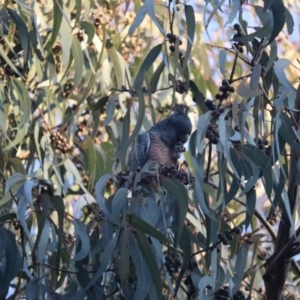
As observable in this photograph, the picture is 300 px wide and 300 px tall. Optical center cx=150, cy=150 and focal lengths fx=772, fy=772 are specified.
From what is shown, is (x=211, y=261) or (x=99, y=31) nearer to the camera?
(x=211, y=261)

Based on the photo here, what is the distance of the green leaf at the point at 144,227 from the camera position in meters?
1.79

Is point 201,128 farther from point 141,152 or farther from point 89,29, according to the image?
point 89,29

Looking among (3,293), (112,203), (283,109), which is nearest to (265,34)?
(283,109)

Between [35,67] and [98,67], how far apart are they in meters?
0.29

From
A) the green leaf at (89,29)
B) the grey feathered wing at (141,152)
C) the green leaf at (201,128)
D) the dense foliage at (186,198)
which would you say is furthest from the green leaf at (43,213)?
the green leaf at (89,29)

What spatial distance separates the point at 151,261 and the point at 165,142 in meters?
0.74

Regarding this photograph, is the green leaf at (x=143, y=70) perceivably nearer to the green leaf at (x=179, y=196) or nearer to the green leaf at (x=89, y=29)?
the green leaf at (x=179, y=196)

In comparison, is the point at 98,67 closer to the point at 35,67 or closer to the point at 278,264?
the point at 35,67

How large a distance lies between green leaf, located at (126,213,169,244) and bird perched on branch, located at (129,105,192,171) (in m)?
0.61

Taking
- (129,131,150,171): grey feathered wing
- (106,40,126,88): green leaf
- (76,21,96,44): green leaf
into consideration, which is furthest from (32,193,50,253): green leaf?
(106,40,126,88): green leaf

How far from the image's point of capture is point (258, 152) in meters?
1.89

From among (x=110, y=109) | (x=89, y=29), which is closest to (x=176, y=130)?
(x=110, y=109)

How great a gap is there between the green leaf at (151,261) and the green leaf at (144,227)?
0.11 feet

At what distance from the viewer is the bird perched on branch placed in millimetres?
2465
